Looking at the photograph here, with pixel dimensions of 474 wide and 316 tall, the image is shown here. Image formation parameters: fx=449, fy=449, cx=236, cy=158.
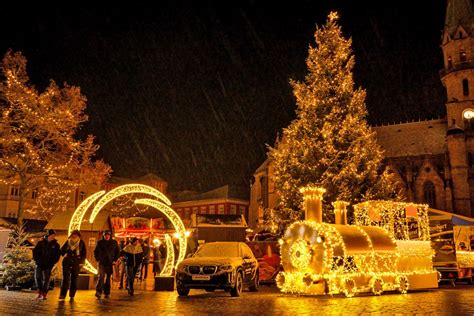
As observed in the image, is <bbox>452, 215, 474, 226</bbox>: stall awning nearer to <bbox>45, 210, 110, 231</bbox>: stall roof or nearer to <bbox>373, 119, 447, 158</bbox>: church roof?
<bbox>45, 210, 110, 231</bbox>: stall roof

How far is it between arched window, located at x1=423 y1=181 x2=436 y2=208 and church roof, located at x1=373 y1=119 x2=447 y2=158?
4211 millimetres

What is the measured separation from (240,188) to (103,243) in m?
65.6

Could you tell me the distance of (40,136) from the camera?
2377 centimetres

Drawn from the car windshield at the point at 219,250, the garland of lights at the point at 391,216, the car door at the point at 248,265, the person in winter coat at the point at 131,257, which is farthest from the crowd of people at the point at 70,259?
the garland of lights at the point at 391,216

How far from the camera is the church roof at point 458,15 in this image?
56.5 metres

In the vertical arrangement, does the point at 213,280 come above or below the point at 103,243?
below

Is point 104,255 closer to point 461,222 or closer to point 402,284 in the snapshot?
point 402,284

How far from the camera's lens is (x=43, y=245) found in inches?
500

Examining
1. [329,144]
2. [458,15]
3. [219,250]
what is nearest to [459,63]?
[458,15]

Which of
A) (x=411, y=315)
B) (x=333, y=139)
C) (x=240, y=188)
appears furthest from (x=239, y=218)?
(x=240, y=188)

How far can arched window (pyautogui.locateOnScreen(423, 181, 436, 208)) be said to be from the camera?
171 ft

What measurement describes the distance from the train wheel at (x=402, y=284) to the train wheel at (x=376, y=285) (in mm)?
1067

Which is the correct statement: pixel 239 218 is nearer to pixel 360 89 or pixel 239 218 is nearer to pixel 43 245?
pixel 360 89

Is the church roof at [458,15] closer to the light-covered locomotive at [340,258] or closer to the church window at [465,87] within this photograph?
the church window at [465,87]
